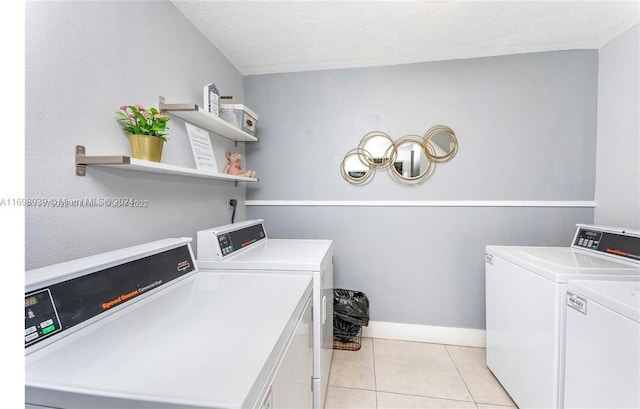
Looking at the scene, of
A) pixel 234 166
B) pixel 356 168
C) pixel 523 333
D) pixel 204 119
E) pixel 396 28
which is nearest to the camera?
pixel 523 333

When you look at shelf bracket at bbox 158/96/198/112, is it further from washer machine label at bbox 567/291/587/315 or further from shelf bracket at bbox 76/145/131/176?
washer machine label at bbox 567/291/587/315

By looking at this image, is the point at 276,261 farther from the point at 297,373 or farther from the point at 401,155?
the point at 401,155

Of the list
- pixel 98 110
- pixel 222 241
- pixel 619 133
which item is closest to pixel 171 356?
pixel 222 241

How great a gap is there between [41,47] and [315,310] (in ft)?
4.79

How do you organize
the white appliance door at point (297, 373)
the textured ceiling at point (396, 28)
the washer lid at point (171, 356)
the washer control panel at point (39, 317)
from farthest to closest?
the textured ceiling at point (396, 28) → the white appliance door at point (297, 373) → the washer control panel at point (39, 317) → the washer lid at point (171, 356)

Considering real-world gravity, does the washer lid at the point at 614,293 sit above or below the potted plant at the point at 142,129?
below

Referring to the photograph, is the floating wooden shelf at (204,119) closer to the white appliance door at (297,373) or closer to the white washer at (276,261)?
the white washer at (276,261)

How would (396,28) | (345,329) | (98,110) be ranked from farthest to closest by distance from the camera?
(345,329)
(396,28)
(98,110)

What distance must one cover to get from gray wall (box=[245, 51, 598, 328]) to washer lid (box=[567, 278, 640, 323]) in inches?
39.1

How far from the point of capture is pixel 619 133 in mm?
1796

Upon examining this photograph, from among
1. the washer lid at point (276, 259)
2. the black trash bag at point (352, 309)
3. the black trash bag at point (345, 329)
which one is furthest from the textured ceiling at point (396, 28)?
the black trash bag at point (345, 329)

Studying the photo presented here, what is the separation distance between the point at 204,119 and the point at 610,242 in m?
2.53

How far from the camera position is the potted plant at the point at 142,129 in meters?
1.14

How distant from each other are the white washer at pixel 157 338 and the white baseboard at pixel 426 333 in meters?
1.29
